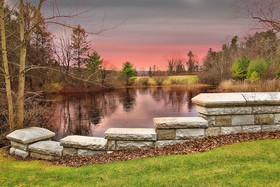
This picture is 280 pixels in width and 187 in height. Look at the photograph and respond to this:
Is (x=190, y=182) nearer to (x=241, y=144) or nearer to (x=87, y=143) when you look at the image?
(x=241, y=144)

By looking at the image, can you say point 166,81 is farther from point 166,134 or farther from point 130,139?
point 130,139

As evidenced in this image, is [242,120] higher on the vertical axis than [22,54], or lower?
lower

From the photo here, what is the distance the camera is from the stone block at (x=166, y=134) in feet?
16.8

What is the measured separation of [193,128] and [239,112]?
3.13 feet

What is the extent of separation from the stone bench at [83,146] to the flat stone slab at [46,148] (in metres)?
0.15

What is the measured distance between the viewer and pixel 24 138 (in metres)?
5.43

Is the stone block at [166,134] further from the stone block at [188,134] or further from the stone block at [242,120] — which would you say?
the stone block at [242,120]

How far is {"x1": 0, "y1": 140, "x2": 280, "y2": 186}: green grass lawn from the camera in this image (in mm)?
3375

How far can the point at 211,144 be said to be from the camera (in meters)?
4.87

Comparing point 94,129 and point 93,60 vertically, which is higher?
point 93,60

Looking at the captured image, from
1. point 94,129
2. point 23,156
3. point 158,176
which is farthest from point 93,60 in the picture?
point 158,176

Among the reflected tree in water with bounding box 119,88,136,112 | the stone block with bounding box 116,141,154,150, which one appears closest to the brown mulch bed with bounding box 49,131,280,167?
the stone block with bounding box 116,141,154,150

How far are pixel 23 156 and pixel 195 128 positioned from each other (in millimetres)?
3468

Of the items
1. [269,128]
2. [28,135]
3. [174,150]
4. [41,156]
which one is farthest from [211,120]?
[28,135]
